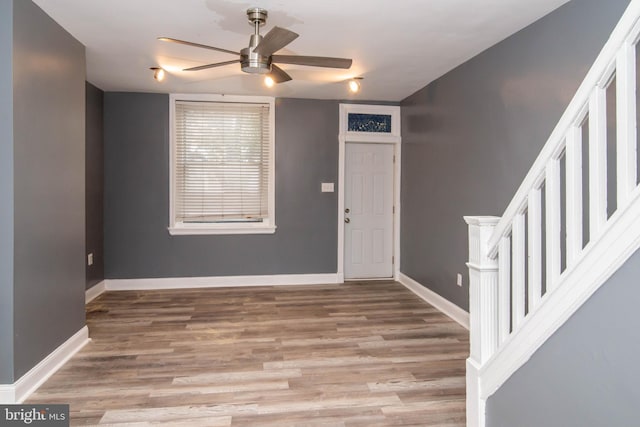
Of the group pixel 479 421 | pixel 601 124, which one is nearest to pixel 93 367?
pixel 479 421

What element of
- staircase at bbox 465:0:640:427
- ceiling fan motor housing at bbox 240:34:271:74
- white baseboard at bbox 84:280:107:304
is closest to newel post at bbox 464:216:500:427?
staircase at bbox 465:0:640:427

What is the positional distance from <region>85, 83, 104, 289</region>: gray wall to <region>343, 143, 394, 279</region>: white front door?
317 cm

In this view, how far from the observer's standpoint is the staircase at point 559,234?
1.28 meters

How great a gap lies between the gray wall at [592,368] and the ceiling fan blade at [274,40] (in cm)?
202

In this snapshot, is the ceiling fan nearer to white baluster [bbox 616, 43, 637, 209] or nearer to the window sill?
white baluster [bbox 616, 43, 637, 209]

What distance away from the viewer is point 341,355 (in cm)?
312

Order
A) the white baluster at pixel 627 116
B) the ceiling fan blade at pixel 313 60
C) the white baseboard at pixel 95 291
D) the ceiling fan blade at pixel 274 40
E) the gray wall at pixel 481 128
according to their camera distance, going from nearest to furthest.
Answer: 1. the white baluster at pixel 627 116
2. the ceiling fan blade at pixel 274 40
3. the gray wall at pixel 481 128
4. the ceiling fan blade at pixel 313 60
5. the white baseboard at pixel 95 291

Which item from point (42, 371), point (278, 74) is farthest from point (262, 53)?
point (42, 371)

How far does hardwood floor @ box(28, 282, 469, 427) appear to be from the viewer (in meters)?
2.33

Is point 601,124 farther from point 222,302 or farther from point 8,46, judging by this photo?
point 222,302

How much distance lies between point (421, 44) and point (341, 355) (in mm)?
2664

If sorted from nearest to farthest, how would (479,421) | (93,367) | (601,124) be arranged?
(601,124) → (479,421) → (93,367)

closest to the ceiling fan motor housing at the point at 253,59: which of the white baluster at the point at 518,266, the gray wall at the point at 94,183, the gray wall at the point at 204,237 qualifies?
the white baluster at the point at 518,266

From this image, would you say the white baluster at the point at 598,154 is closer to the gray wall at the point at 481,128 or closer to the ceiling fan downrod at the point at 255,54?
the gray wall at the point at 481,128
